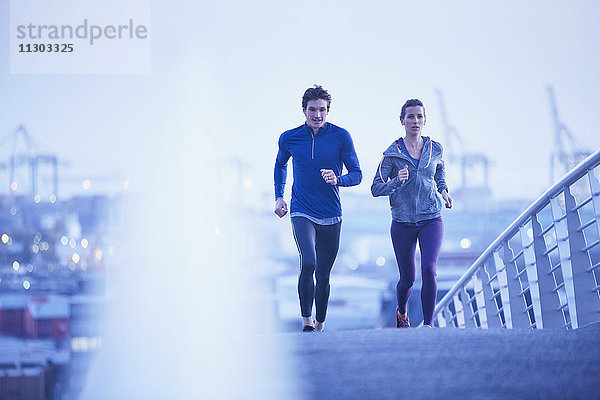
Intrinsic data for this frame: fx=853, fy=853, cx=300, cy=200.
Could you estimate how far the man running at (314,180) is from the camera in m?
4.34

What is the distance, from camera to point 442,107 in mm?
69812

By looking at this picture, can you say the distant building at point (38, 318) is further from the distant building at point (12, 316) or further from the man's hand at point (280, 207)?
the man's hand at point (280, 207)

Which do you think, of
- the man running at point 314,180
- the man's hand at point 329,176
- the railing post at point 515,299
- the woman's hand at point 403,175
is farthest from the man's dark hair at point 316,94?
the railing post at point 515,299

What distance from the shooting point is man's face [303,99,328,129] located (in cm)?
432

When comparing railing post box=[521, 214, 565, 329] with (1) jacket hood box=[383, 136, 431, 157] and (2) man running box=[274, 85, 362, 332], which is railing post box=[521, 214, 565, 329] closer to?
(1) jacket hood box=[383, 136, 431, 157]

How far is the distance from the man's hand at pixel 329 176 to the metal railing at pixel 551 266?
3.90ft

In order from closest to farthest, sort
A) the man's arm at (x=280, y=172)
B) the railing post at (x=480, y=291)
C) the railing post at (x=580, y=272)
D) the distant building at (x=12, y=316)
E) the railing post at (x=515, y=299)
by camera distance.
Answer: the railing post at (x=580, y=272), the man's arm at (x=280, y=172), the railing post at (x=515, y=299), the railing post at (x=480, y=291), the distant building at (x=12, y=316)

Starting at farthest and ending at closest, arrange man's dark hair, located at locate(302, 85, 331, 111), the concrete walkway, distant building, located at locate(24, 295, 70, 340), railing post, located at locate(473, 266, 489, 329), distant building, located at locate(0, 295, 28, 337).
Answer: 1. distant building, located at locate(0, 295, 28, 337)
2. distant building, located at locate(24, 295, 70, 340)
3. railing post, located at locate(473, 266, 489, 329)
4. man's dark hair, located at locate(302, 85, 331, 111)
5. the concrete walkway

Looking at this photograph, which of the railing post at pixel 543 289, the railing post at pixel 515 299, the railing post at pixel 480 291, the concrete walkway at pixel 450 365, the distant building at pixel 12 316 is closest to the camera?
the concrete walkway at pixel 450 365

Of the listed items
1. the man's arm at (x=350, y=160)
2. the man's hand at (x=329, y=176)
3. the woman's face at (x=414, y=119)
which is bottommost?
the man's hand at (x=329, y=176)

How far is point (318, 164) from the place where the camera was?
434 cm

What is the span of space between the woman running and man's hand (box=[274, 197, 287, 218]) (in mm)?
462

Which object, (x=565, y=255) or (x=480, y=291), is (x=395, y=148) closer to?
(x=565, y=255)

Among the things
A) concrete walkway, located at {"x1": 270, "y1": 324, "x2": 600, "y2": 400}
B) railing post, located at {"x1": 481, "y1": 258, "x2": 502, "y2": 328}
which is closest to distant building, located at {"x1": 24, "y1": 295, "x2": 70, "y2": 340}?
railing post, located at {"x1": 481, "y1": 258, "x2": 502, "y2": 328}
